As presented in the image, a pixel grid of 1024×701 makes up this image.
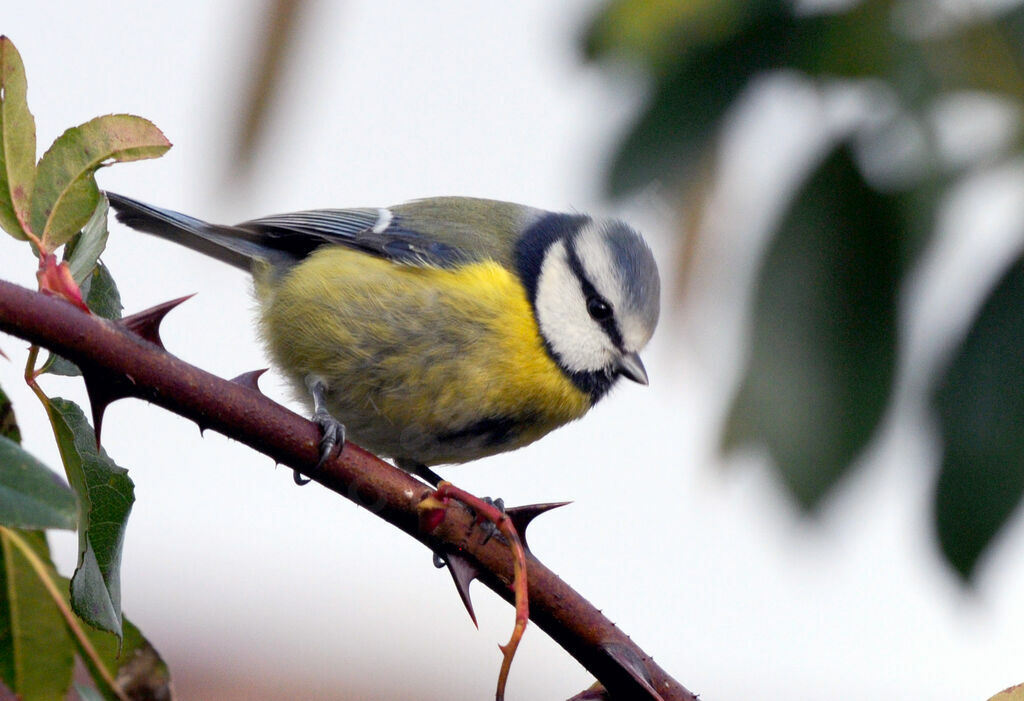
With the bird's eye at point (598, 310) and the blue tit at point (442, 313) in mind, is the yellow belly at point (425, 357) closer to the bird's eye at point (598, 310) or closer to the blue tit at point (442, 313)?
the blue tit at point (442, 313)

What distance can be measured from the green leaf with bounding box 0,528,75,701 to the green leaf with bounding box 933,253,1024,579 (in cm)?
155

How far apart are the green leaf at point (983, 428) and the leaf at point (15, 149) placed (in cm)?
165

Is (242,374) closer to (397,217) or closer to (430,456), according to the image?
(430,456)

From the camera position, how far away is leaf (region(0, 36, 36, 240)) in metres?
1.17

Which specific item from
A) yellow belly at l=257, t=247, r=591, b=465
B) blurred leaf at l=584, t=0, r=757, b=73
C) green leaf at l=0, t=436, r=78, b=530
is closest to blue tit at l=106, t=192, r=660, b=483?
yellow belly at l=257, t=247, r=591, b=465

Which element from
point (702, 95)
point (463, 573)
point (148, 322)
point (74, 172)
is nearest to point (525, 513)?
point (463, 573)

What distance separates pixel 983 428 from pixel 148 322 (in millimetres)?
1599

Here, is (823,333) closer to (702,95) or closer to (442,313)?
(702,95)

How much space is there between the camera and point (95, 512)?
120 cm

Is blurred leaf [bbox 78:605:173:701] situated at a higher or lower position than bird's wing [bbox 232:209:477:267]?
lower

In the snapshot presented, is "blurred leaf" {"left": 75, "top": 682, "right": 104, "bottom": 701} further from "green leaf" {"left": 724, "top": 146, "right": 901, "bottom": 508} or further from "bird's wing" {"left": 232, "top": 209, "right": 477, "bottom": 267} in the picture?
"bird's wing" {"left": 232, "top": 209, "right": 477, "bottom": 267}

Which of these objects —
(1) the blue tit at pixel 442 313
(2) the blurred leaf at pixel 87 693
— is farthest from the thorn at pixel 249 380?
(1) the blue tit at pixel 442 313

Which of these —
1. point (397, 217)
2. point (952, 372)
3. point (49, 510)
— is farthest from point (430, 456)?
point (49, 510)

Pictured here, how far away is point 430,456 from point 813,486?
0.84 metres
